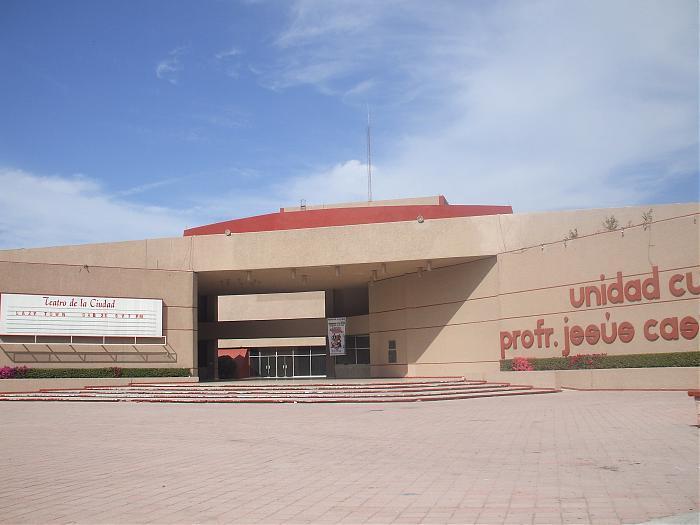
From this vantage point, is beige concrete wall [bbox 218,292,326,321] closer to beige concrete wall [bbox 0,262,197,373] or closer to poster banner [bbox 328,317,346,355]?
poster banner [bbox 328,317,346,355]

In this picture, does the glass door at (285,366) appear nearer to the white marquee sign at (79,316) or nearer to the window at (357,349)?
the window at (357,349)

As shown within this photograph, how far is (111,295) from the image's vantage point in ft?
100

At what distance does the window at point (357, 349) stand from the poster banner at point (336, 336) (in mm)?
5097

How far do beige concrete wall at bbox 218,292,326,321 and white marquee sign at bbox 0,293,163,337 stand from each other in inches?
930

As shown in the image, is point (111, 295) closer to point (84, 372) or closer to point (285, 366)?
point (84, 372)

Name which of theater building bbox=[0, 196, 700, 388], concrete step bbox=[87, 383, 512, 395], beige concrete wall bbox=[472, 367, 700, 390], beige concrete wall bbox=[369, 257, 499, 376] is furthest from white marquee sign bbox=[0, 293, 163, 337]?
beige concrete wall bbox=[472, 367, 700, 390]

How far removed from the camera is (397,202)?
141 feet

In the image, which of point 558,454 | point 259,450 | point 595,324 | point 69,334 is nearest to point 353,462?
point 259,450

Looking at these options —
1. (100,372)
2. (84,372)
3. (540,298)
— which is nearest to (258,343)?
(100,372)

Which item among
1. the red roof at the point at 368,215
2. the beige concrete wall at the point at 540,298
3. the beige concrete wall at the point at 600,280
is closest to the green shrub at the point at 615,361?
the beige concrete wall at the point at 540,298

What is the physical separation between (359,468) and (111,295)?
78.8ft

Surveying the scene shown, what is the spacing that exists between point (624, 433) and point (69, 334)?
24170 millimetres

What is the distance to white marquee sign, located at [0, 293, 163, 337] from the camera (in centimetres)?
2841

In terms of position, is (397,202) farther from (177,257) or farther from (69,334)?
(69,334)
